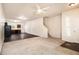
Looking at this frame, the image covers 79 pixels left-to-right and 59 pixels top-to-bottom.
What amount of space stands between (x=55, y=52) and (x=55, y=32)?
34 cm

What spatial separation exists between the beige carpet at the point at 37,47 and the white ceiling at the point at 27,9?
0.43 m

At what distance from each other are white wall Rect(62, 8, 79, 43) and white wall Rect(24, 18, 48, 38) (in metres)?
0.32

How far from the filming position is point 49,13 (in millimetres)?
1521

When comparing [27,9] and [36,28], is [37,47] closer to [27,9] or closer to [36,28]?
[36,28]

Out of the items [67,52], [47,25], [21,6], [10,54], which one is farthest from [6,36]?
[67,52]

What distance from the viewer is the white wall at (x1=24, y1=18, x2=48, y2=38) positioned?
1.59m

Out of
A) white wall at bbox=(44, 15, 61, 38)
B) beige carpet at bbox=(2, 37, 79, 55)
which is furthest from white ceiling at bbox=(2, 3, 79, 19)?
beige carpet at bbox=(2, 37, 79, 55)

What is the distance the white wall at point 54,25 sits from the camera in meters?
1.53

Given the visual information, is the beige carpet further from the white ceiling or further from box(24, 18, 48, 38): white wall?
the white ceiling

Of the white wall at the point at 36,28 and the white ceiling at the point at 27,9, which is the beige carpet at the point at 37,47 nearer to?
the white wall at the point at 36,28

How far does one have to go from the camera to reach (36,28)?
1621mm

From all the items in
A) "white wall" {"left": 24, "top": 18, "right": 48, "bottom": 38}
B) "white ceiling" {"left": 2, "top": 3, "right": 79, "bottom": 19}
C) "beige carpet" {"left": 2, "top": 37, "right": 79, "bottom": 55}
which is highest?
"white ceiling" {"left": 2, "top": 3, "right": 79, "bottom": 19}

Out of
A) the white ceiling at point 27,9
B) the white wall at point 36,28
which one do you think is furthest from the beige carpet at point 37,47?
the white ceiling at point 27,9

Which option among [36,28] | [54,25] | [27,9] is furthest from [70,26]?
[27,9]
